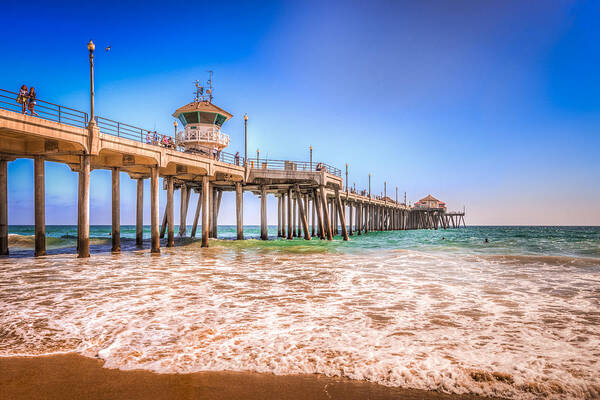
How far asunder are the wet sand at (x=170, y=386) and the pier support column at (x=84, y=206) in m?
14.6

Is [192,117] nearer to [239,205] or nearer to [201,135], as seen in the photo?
[201,135]

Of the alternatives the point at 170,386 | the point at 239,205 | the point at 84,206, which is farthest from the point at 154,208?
the point at 170,386

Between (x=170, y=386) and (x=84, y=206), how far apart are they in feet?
53.6

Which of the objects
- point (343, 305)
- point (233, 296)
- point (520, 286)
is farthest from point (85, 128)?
point (520, 286)

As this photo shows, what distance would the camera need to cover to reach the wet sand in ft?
13.1

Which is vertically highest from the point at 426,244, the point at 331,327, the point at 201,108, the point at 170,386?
the point at 201,108

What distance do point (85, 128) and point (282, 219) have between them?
3356 cm

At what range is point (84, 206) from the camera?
17.8m

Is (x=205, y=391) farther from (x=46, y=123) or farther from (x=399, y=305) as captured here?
(x=46, y=123)

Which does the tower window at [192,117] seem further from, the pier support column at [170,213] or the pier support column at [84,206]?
the pier support column at [84,206]

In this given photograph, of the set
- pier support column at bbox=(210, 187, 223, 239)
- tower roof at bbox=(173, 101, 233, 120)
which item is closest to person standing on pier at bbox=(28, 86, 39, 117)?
tower roof at bbox=(173, 101, 233, 120)

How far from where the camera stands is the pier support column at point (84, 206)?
57.7ft

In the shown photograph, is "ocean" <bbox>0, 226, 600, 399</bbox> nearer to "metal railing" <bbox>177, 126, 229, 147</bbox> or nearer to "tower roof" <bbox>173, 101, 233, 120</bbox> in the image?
"metal railing" <bbox>177, 126, 229, 147</bbox>

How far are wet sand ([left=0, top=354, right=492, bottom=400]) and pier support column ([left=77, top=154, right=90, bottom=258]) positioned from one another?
14.6 meters
